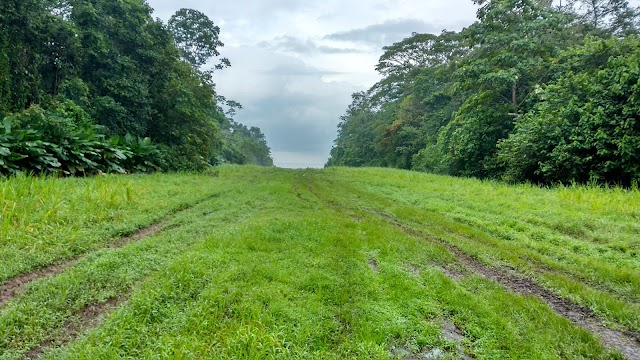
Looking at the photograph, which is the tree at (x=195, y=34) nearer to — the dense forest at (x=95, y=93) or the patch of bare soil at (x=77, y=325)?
the dense forest at (x=95, y=93)

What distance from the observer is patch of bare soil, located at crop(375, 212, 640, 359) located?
301 cm

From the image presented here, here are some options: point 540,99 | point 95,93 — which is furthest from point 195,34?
point 540,99

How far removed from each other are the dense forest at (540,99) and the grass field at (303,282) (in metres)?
5.01

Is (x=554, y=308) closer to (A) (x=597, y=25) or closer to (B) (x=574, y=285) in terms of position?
(B) (x=574, y=285)

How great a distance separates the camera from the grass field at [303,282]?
2820mm

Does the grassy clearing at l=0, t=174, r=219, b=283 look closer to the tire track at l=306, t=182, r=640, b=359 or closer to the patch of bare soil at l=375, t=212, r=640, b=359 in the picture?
the patch of bare soil at l=375, t=212, r=640, b=359

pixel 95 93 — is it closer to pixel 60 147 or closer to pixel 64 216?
pixel 60 147

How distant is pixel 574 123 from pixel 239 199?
464 inches

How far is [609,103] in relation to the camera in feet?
36.4

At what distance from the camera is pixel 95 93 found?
44.8 feet

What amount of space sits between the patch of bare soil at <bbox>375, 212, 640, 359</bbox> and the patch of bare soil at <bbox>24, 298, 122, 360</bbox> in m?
3.89

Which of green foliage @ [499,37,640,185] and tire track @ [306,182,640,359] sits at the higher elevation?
green foliage @ [499,37,640,185]

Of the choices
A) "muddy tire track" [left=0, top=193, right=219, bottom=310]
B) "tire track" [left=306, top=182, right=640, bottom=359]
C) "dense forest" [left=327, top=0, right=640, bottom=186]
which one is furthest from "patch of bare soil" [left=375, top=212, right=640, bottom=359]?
"dense forest" [left=327, top=0, right=640, bottom=186]

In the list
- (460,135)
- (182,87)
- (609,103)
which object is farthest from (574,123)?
(182,87)
